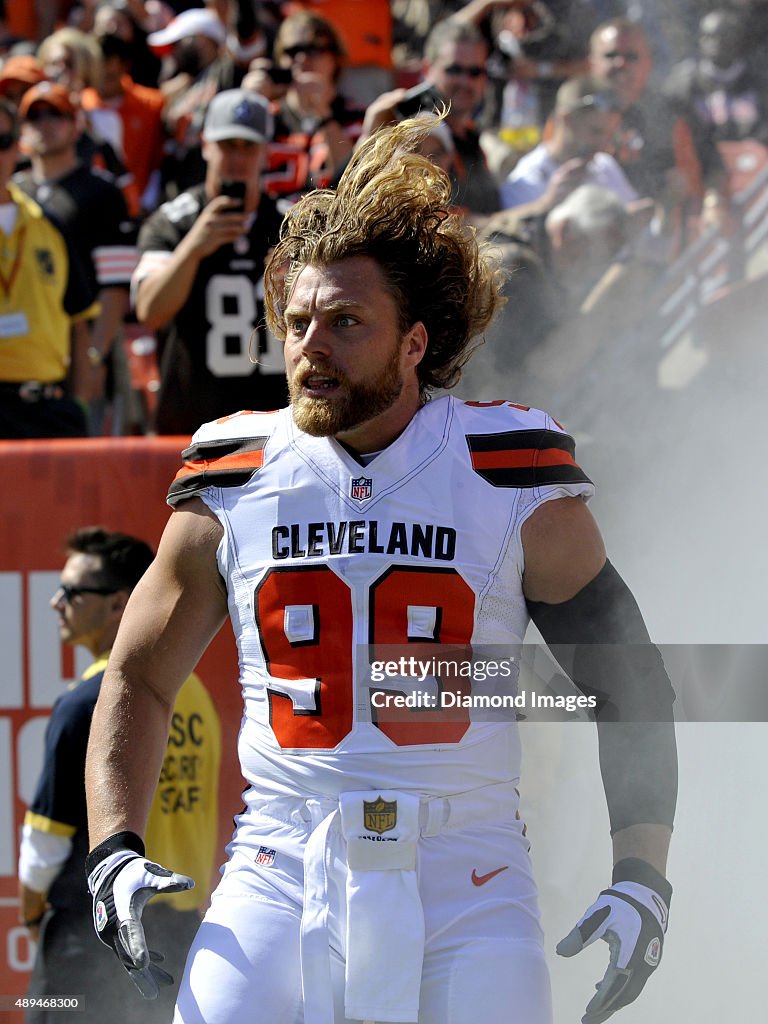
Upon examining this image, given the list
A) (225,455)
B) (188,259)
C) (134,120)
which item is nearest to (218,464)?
(225,455)

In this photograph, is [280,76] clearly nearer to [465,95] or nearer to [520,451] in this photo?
[465,95]

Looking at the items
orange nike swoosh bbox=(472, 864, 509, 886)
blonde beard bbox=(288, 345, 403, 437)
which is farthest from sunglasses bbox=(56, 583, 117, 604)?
orange nike swoosh bbox=(472, 864, 509, 886)

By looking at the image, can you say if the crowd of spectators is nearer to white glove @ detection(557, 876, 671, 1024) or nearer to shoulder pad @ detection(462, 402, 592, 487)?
shoulder pad @ detection(462, 402, 592, 487)

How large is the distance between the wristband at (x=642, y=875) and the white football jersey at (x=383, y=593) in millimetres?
244

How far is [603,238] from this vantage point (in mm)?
5355

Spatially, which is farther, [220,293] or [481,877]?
[220,293]

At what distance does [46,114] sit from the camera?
638cm

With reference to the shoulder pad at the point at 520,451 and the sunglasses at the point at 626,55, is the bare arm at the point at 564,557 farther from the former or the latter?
the sunglasses at the point at 626,55

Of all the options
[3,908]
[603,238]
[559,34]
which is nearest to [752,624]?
[603,238]

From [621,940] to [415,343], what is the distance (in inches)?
44.4

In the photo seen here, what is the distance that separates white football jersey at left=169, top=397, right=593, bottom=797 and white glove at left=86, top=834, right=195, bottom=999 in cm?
25

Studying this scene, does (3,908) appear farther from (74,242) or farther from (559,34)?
(559,34)

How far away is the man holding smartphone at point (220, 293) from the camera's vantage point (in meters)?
5.08

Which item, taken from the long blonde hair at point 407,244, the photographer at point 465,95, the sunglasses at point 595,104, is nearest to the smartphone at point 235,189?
the photographer at point 465,95
